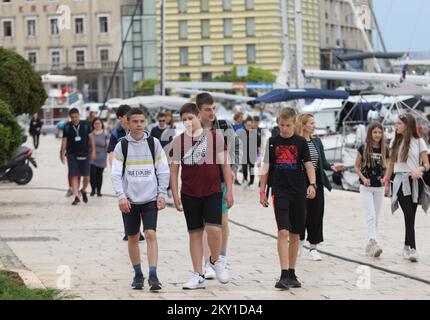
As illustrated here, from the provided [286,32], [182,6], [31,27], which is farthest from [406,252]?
[182,6]

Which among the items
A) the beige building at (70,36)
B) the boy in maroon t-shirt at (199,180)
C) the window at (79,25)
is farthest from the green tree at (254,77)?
the boy in maroon t-shirt at (199,180)

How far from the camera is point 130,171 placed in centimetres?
1210

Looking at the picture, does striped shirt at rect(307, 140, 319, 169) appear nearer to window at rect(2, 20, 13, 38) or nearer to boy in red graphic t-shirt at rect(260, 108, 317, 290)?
boy in red graphic t-shirt at rect(260, 108, 317, 290)

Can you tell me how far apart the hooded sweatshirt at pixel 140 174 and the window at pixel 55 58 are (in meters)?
92.3

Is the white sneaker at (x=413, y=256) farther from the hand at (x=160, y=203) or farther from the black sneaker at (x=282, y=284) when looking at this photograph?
the hand at (x=160, y=203)

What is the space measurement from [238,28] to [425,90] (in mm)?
62868

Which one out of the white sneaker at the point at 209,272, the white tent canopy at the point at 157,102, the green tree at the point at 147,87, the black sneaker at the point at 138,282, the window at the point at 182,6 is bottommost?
the green tree at the point at 147,87

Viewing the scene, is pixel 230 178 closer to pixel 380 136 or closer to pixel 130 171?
pixel 130 171

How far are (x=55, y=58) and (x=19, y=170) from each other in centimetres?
7478

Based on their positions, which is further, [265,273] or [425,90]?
[425,90]

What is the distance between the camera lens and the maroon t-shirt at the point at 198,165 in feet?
39.8

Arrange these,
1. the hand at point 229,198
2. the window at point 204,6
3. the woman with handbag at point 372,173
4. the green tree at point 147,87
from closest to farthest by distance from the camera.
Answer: the hand at point 229,198 < the woman with handbag at point 372,173 < the green tree at point 147,87 < the window at point 204,6

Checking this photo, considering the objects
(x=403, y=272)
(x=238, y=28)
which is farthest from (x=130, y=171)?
(x=238, y=28)
